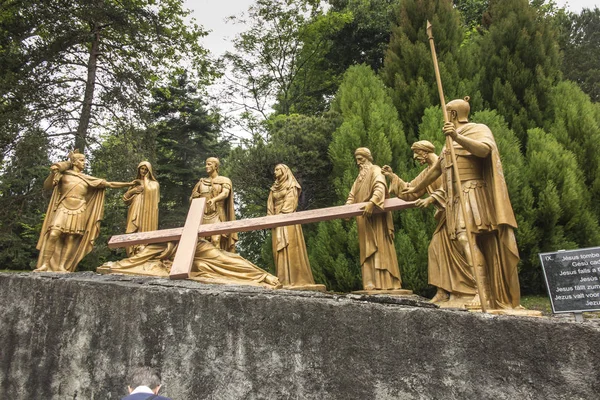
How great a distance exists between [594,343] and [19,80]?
1509 centimetres

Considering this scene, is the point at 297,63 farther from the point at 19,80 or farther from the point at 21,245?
the point at 21,245

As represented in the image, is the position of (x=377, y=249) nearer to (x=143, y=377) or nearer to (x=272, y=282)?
(x=272, y=282)

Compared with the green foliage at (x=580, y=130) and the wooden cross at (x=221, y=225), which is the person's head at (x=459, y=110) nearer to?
the wooden cross at (x=221, y=225)

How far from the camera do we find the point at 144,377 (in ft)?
13.5

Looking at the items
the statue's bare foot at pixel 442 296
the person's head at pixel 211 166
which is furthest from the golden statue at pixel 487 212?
the person's head at pixel 211 166

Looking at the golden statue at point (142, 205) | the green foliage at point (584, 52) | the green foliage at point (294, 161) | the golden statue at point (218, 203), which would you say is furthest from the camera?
the green foliage at point (584, 52)

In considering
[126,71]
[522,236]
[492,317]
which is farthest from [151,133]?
[492,317]

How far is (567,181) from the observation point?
9.64 m

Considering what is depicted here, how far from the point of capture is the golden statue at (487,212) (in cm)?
435

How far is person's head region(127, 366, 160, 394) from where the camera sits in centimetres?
407

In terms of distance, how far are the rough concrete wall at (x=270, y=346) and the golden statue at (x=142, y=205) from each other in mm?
2710

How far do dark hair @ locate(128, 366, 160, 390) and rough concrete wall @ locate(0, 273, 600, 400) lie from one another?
76mm

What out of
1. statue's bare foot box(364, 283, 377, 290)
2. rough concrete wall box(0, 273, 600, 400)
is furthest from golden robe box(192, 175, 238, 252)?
rough concrete wall box(0, 273, 600, 400)

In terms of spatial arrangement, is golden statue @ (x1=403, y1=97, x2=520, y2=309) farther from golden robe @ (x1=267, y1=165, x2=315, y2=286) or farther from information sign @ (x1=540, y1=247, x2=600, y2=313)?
golden robe @ (x1=267, y1=165, x2=315, y2=286)
